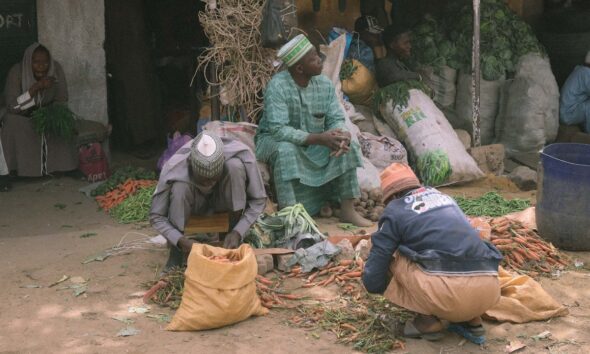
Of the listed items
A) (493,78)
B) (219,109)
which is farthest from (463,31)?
(219,109)

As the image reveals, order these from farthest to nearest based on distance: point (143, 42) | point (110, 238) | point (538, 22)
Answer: point (538, 22), point (143, 42), point (110, 238)

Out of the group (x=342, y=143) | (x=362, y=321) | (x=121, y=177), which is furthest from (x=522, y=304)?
(x=121, y=177)

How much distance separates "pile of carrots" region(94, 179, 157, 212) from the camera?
24.5 ft

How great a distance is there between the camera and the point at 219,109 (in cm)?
782

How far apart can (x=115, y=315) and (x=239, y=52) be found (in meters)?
3.32

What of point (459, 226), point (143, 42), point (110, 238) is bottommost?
point (110, 238)

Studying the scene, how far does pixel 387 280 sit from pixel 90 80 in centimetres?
535

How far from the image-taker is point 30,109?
8.23m

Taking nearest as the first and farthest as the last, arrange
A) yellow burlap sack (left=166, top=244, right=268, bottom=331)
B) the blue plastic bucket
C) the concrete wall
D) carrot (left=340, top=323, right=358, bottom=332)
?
yellow burlap sack (left=166, top=244, right=268, bottom=331) → carrot (left=340, top=323, right=358, bottom=332) → the blue plastic bucket → the concrete wall

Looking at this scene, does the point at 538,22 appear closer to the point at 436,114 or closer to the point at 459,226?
the point at 436,114

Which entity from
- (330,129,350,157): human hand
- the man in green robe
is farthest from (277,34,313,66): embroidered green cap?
(330,129,350,157): human hand

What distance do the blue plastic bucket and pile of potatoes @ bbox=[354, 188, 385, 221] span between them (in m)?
1.43

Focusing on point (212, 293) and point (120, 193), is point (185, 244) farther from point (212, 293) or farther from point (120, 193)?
point (120, 193)

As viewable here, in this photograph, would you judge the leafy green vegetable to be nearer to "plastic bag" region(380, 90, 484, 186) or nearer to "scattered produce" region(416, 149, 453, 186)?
"plastic bag" region(380, 90, 484, 186)
